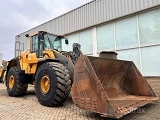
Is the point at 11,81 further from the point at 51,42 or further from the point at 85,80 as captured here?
the point at 85,80

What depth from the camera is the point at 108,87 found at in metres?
5.78

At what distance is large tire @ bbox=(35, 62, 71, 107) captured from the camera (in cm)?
530

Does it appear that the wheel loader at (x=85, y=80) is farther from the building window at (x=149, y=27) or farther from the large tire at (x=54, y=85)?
the building window at (x=149, y=27)

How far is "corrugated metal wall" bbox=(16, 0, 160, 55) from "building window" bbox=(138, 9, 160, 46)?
0.40 metres

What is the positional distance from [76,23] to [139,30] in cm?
465

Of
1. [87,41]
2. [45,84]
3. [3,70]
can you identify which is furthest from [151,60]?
[3,70]

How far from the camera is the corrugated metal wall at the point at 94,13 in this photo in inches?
372

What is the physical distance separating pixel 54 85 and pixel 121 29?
19.9 ft

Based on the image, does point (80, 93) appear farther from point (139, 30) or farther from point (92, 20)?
point (92, 20)

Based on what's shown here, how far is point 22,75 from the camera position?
26.9 ft

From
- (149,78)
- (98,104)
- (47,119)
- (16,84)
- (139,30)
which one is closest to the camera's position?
(98,104)

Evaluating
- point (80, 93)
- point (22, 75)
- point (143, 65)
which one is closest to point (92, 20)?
point (143, 65)

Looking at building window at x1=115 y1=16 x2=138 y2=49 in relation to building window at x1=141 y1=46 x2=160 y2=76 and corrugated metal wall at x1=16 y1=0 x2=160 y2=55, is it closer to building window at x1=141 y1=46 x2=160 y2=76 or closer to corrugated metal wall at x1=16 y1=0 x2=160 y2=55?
corrugated metal wall at x1=16 y1=0 x2=160 y2=55

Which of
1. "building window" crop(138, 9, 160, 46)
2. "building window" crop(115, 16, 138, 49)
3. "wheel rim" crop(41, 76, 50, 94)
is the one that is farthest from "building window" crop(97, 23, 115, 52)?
"wheel rim" crop(41, 76, 50, 94)
